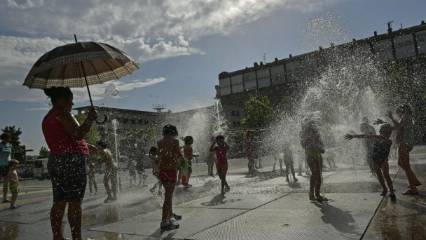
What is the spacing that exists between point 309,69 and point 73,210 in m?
67.6

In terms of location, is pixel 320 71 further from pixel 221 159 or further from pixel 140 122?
pixel 140 122

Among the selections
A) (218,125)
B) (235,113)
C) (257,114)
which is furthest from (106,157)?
(235,113)

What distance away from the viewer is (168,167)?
5.74 m

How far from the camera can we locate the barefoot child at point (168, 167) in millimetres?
5570

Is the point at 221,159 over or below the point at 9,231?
over

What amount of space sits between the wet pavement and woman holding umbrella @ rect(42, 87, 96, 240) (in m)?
1.30

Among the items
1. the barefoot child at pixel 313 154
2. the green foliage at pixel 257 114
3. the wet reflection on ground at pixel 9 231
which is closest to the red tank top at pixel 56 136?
the wet reflection on ground at pixel 9 231

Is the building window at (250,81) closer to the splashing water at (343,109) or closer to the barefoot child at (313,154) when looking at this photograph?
the splashing water at (343,109)

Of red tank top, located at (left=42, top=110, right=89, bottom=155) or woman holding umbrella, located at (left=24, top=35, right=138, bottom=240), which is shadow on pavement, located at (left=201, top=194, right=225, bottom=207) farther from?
red tank top, located at (left=42, top=110, right=89, bottom=155)

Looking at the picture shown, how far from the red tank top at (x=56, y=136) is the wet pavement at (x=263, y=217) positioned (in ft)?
5.60

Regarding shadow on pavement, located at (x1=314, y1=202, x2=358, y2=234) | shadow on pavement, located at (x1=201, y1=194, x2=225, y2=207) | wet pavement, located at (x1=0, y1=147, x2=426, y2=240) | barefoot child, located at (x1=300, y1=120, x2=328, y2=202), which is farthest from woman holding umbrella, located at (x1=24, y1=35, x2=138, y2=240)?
barefoot child, located at (x1=300, y1=120, x2=328, y2=202)

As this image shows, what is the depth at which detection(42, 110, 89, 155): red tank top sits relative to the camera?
4121mm

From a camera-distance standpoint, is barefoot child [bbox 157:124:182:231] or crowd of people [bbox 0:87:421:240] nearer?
crowd of people [bbox 0:87:421:240]

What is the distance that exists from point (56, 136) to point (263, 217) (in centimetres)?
319
